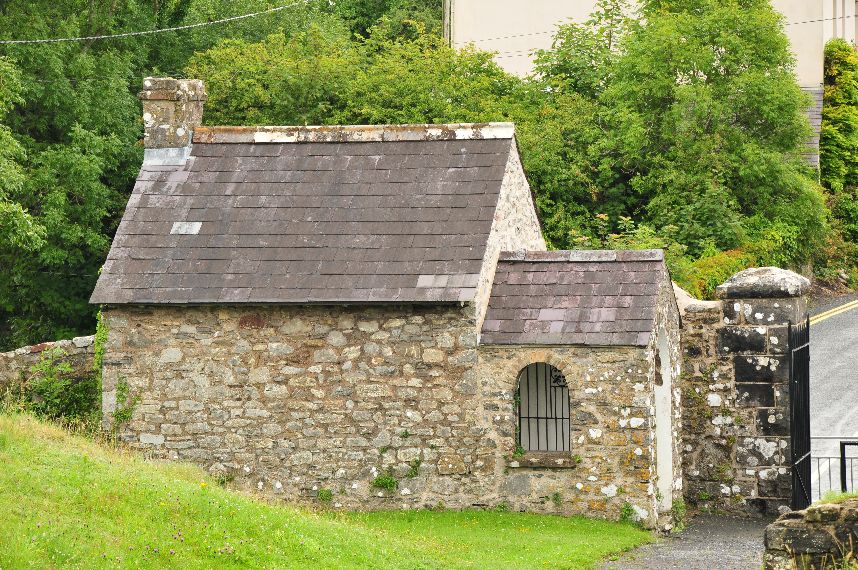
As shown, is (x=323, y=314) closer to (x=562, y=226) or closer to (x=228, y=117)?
(x=562, y=226)

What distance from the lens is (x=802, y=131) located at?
98.8ft

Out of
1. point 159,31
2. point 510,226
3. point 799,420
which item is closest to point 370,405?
point 510,226

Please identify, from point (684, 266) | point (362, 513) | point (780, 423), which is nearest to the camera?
point (362, 513)

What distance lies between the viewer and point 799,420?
19.2 m

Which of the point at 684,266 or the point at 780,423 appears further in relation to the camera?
the point at 684,266

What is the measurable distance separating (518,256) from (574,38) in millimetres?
18135

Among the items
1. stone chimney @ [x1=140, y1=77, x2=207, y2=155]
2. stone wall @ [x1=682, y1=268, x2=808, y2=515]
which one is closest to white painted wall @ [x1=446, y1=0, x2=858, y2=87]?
stone chimney @ [x1=140, y1=77, x2=207, y2=155]

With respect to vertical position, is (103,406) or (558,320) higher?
(558,320)

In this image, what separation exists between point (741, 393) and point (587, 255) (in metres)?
3.34

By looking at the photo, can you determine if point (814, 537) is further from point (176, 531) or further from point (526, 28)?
point (526, 28)

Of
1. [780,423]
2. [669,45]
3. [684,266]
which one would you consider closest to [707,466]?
[780,423]

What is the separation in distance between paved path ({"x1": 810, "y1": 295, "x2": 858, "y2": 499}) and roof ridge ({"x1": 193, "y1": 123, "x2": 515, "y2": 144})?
7.32 m

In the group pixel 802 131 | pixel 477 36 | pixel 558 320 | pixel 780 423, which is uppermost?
pixel 477 36

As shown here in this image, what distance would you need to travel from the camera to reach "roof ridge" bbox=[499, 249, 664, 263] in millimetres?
18641
